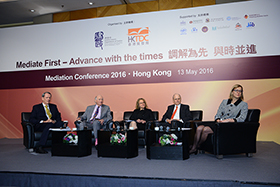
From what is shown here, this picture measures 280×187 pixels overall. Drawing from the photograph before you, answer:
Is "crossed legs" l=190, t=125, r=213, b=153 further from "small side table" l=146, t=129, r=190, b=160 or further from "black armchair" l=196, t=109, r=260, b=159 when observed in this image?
"small side table" l=146, t=129, r=190, b=160

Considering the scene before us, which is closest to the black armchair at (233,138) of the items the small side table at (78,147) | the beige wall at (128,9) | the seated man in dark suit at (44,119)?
the small side table at (78,147)

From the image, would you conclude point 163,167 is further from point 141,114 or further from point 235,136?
point 141,114

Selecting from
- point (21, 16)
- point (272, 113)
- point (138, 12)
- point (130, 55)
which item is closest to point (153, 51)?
point (130, 55)

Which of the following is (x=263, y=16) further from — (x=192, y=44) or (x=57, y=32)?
(x=57, y=32)

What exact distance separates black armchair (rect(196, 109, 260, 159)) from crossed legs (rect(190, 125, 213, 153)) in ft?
0.47

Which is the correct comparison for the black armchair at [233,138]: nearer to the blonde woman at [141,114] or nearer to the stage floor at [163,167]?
the stage floor at [163,167]

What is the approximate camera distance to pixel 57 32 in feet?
20.6

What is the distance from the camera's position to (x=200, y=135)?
3.86 m

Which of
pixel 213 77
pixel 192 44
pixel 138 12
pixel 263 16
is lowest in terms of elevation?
pixel 213 77

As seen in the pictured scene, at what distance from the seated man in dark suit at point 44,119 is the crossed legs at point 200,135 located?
2.54 metres

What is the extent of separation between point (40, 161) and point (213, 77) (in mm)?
3893

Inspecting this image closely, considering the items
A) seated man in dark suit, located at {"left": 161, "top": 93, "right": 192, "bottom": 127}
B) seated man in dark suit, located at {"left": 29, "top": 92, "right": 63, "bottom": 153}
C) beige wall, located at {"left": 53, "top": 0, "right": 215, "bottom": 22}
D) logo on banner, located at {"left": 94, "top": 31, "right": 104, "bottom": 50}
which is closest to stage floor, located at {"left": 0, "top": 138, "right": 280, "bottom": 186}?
seated man in dark suit, located at {"left": 29, "top": 92, "right": 63, "bottom": 153}

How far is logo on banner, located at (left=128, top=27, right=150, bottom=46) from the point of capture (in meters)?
5.73

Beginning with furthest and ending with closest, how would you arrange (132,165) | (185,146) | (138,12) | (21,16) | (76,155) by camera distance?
(21,16) → (138,12) → (76,155) → (185,146) → (132,165)
